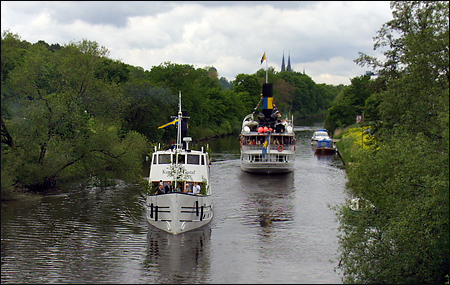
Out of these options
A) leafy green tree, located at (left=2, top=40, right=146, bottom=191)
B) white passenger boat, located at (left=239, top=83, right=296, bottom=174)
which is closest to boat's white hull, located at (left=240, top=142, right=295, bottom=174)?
white passenger boat, located at (left=239, top=83, right=296, bottom=174)

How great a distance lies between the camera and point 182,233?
27.2 m

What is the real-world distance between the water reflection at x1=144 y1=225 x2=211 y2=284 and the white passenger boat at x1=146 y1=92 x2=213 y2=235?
1.84 feet

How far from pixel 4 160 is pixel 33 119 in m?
5.97

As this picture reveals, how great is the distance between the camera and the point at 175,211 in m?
26.7

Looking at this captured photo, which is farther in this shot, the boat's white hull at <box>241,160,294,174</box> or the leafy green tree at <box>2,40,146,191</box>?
the boat's white hull at <box>241,160,294,174</box>

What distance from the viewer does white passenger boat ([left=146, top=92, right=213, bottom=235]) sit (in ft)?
Result: 87.7

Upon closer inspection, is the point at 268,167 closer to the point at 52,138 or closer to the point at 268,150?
the point at 268,150

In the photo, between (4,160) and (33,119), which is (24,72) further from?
(4,160)

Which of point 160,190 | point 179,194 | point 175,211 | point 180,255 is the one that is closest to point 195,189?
point 160,190

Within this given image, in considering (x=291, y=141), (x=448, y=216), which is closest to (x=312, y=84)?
(x=291, y=141)

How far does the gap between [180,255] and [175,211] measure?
137 inches

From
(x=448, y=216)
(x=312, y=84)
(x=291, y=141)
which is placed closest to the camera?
(x=448, y=216)

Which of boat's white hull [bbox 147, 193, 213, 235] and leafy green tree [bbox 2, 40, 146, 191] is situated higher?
leafy green tree [bbox 2, 40, 146, 191]

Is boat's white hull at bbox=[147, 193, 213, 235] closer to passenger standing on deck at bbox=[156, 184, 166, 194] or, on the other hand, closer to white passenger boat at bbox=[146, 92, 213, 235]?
white passenger boat at bbox=[146, 92, 213, 235]
